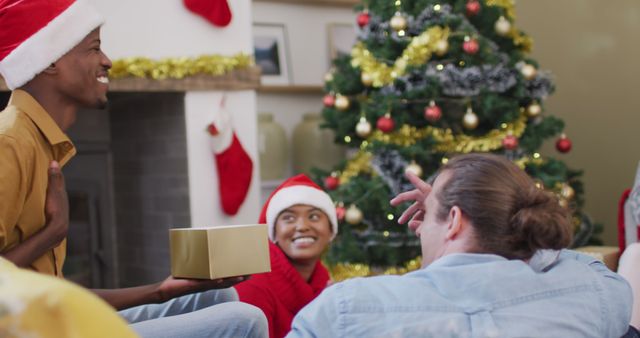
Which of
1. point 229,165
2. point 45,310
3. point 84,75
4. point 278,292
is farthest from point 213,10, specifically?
point 45,310

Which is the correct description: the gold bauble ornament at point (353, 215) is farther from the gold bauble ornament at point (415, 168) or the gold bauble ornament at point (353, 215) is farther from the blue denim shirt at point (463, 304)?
the blue denim shirt at point (463, 304)

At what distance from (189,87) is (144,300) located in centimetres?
208

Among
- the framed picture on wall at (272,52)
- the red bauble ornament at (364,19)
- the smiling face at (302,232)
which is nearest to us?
the smiling face at (302,232)

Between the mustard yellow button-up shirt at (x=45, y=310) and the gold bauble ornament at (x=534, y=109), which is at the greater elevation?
the gold bauble ornament at (x=534, y=109)

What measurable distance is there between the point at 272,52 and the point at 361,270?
5.35 ft

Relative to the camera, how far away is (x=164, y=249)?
156 inches

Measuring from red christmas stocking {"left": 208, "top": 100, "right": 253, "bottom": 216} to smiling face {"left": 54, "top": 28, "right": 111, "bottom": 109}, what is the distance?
193 centimetres

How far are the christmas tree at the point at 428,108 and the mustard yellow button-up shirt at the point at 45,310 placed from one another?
3098 millimetres

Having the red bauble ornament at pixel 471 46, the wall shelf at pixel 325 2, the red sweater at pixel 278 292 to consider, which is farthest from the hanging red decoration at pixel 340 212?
the wall shelf at pixel 325 2

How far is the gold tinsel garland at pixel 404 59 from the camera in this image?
145 inches

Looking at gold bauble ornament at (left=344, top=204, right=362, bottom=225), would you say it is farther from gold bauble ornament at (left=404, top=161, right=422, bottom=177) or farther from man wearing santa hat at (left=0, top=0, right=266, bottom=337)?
man wearing santa hat at (left=0, top=0, right=266, bottom=337)

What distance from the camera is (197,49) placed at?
371 cm

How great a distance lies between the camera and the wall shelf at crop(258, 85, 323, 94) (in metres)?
4.77

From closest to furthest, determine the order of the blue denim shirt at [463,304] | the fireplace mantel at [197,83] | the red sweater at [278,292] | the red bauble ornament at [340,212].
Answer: the blue denim shirt at [463,304] < the red sweater at [278,292] < the fireplace mantel at [197,83] < the red bauble ornament at [340,212]
